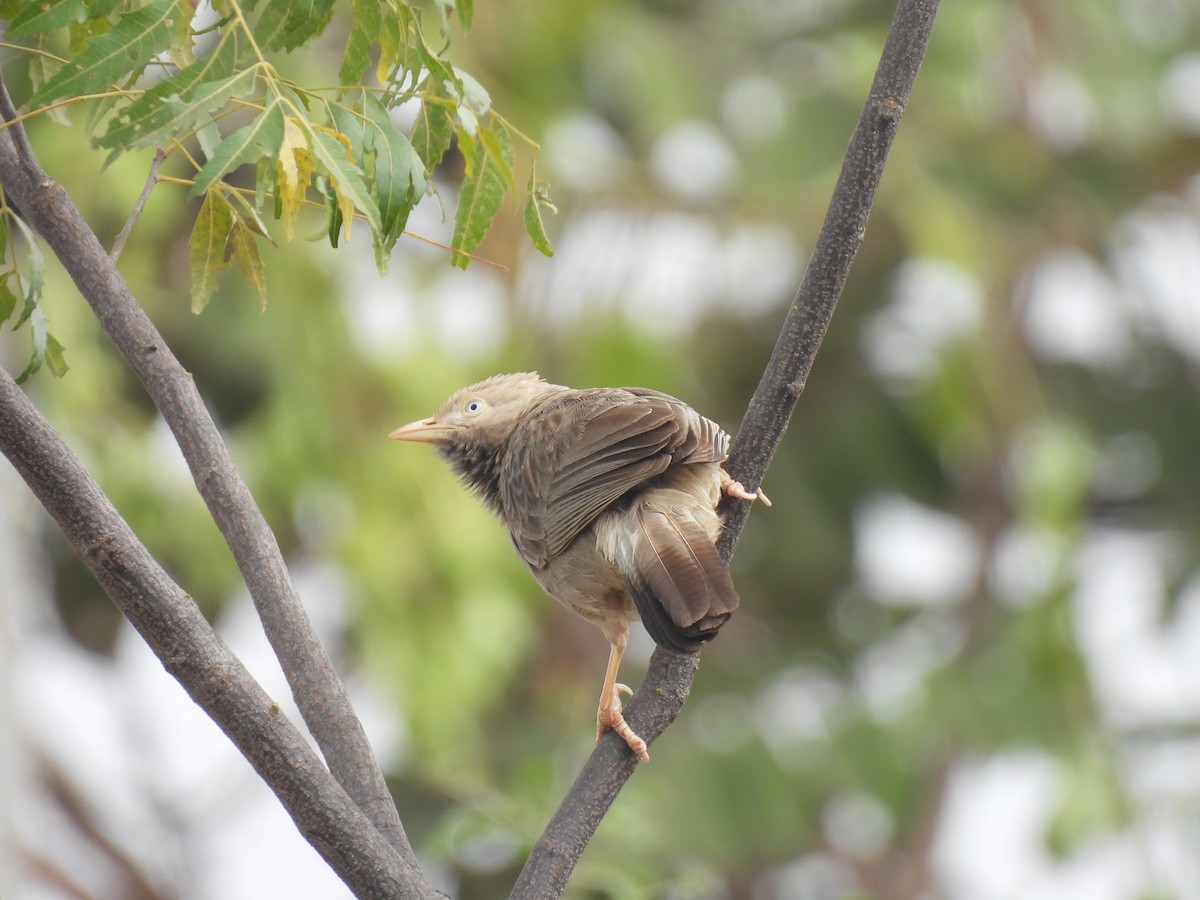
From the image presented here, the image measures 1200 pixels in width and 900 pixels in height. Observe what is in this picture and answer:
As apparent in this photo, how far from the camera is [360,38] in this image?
283 centimetres

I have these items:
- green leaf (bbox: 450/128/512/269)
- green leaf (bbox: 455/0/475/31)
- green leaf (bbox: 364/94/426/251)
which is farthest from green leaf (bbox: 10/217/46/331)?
green leaf (bbox: 455/0/475/31)

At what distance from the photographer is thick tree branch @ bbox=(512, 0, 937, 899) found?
305 centimetres

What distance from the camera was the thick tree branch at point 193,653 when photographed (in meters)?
2.52

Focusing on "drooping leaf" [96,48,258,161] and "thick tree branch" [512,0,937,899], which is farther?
"thick tree branch" [512,0,937,899]

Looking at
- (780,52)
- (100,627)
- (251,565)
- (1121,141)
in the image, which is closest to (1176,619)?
(1121,141)

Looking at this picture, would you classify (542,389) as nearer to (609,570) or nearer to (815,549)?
(609,570)

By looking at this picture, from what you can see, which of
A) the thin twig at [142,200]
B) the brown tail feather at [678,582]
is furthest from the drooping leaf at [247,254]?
the brown tail feather at [678,582]

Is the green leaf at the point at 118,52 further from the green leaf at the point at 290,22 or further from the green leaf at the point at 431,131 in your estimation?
the green leaf at the point at 431,131

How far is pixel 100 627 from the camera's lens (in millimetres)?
12391

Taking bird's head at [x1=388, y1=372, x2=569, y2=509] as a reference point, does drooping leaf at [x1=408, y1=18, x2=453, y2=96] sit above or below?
above

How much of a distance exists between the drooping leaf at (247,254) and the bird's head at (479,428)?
215 cm

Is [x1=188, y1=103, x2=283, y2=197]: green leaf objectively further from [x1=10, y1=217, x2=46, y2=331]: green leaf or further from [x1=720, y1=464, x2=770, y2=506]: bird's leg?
[x1=720, y1=464, x2=770, y2=506]: bird's leg

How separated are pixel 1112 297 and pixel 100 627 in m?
11.0

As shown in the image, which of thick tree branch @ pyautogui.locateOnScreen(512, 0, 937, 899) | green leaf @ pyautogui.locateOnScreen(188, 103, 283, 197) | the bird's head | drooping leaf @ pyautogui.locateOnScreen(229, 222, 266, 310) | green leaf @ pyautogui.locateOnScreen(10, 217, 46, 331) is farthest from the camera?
the bird's head
